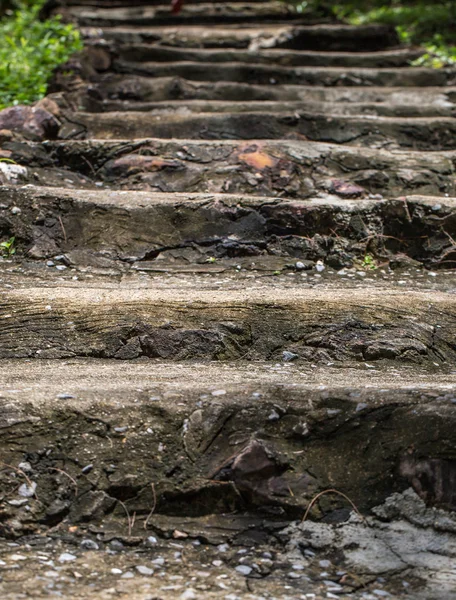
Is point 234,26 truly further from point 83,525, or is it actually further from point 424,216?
point 83,525

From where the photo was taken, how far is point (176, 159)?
11.8 feet

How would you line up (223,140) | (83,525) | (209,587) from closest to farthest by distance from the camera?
(209,587)
(83,525)
(223,140)

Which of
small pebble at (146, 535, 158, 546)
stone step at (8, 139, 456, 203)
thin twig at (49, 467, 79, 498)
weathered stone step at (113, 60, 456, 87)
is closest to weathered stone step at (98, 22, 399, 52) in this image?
weathered stone step at (113, 60, 456, 87)

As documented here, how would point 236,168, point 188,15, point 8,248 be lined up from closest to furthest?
point 8,248 → point 236,168 → point 188,15

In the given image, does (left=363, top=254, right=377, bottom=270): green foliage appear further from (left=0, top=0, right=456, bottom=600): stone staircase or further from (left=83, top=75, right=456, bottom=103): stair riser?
(left=83, top=75, right=456, bottom=103): stair riser

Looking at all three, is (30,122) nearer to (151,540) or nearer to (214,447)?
(214,447)

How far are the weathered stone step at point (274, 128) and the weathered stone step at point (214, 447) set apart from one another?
7.31ft

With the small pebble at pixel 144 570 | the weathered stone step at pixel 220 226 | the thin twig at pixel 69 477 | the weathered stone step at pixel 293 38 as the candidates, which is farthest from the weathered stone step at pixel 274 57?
the small pebble at pixel 144 570

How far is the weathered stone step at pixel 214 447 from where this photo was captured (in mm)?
1845

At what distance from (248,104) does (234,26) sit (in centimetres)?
219

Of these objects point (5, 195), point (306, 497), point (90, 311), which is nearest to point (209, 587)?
point (306, 497)

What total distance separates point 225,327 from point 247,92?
8.48 feet

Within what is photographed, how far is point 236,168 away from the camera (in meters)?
3.54

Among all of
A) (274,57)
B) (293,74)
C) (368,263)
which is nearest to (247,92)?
(293,74)
